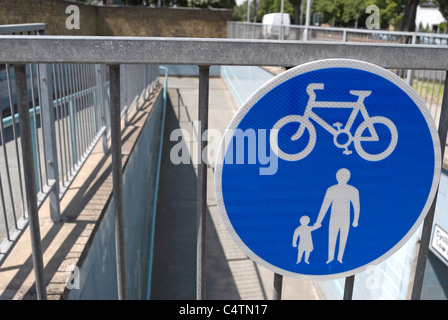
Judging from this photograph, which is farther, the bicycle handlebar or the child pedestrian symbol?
the child pedestrian symbol

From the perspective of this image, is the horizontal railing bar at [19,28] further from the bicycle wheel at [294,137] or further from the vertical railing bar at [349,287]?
the vertical railing bar at [349,287]

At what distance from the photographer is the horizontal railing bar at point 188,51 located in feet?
3.28

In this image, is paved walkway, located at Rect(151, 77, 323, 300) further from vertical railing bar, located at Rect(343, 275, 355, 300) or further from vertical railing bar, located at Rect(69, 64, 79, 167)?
vertical railing bar, located at Rect(343, 275, 355, 300)

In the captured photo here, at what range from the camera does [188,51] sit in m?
1.04

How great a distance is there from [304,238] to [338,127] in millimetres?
303

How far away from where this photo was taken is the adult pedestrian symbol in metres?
1.04

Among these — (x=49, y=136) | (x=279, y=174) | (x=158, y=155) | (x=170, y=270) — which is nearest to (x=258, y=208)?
(x=279, y=174)

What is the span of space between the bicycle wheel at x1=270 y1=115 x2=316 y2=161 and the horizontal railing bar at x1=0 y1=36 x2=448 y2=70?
134 mm

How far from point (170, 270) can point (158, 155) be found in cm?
490

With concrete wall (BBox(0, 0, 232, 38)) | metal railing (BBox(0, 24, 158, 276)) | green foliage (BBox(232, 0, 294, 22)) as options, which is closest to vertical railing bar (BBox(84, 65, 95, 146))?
metal railing (BBox(0, 24, 158, 276))

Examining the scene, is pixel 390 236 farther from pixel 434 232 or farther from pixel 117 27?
pixel 117 27

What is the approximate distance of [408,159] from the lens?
1.14 meters

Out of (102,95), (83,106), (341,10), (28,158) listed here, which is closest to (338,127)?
(28,158)

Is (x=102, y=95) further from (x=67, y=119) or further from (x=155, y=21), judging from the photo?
(x=155, y=21)
